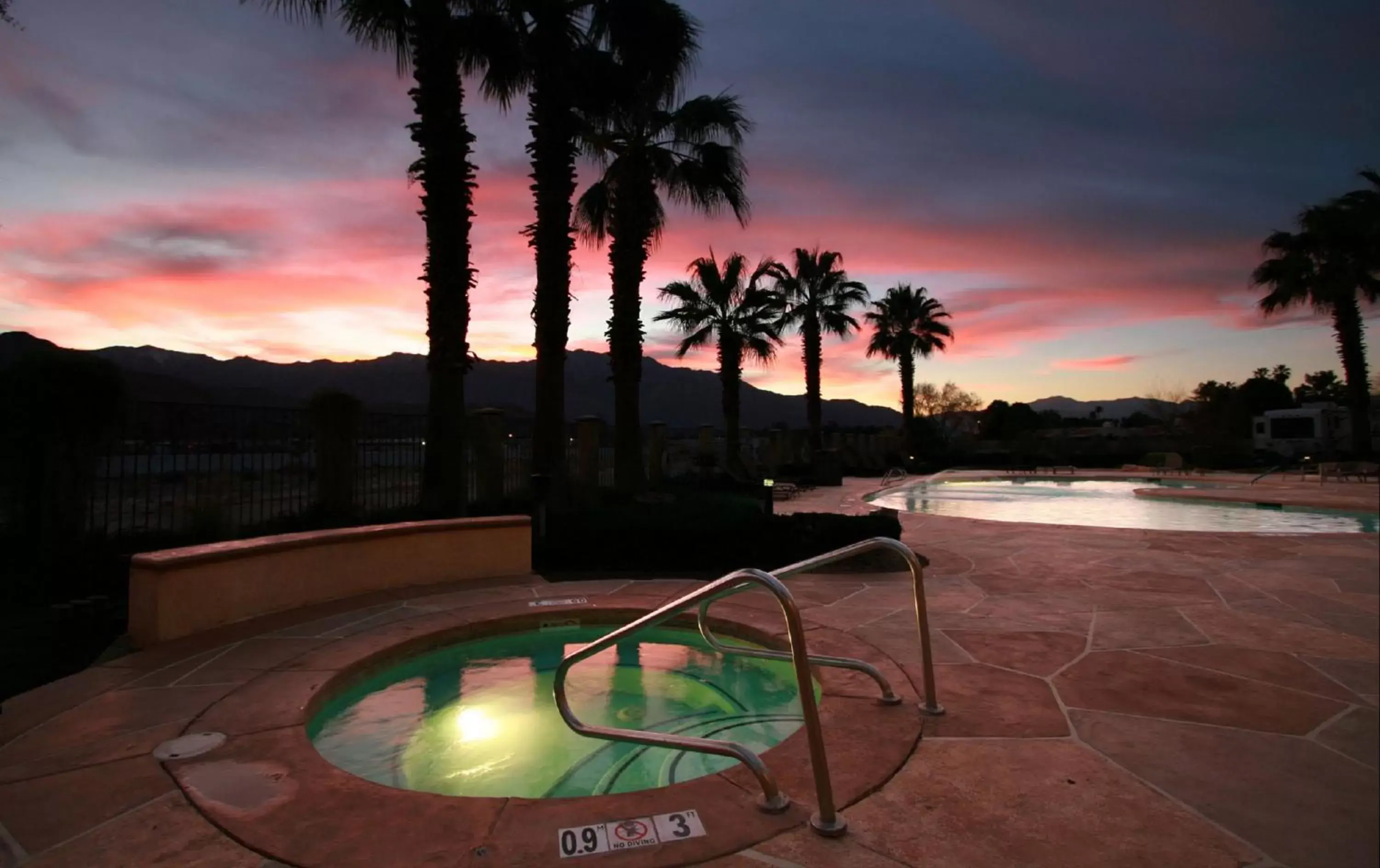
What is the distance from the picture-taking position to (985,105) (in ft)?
18.7

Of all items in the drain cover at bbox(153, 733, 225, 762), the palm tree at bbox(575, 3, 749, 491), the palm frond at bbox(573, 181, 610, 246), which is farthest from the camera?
the palm frond at bbox(573, 181, 610, 246)

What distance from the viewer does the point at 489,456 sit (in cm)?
1120

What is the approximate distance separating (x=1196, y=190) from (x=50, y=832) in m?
4.61

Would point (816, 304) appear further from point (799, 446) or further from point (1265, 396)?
point (1265, 396)

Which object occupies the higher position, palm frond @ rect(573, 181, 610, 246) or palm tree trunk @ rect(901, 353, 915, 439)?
palm frond @ rect(573, 181, 610, 246)

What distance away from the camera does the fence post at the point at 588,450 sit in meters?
13.2

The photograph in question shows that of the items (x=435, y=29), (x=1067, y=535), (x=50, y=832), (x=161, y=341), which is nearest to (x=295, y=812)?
(x=50, y=832)

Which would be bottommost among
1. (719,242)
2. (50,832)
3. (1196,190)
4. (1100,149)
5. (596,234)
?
(50,832)

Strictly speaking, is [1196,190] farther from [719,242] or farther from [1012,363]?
[719,242]

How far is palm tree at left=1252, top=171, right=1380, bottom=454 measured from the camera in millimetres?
23703

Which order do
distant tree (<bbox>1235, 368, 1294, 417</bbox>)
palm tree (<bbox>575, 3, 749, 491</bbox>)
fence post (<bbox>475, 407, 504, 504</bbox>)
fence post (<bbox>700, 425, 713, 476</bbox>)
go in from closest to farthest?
fence post (<bbox>475, 407, 504, 504</bbox>) < palm tree (<bbox>575, 3, 749, 491</bbox>) < fence post (<bbox>700, 425, 713, 476</bbox>) < distant tree (<bbox>1235, 368, 1294, 417</bbox>)

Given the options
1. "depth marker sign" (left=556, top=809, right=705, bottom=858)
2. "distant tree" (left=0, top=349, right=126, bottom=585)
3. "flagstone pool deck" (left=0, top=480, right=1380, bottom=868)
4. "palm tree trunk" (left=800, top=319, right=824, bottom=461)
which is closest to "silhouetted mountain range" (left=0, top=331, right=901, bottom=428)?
"palm tree trunk" (left=800, top=319, right=824, bottom=461)

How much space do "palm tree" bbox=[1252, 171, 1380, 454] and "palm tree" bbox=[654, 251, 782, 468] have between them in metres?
17.9

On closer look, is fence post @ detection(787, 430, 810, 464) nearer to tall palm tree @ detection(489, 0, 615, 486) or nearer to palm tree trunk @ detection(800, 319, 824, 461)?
palm tree trunk @ detection(800, 319, 824, 461)
